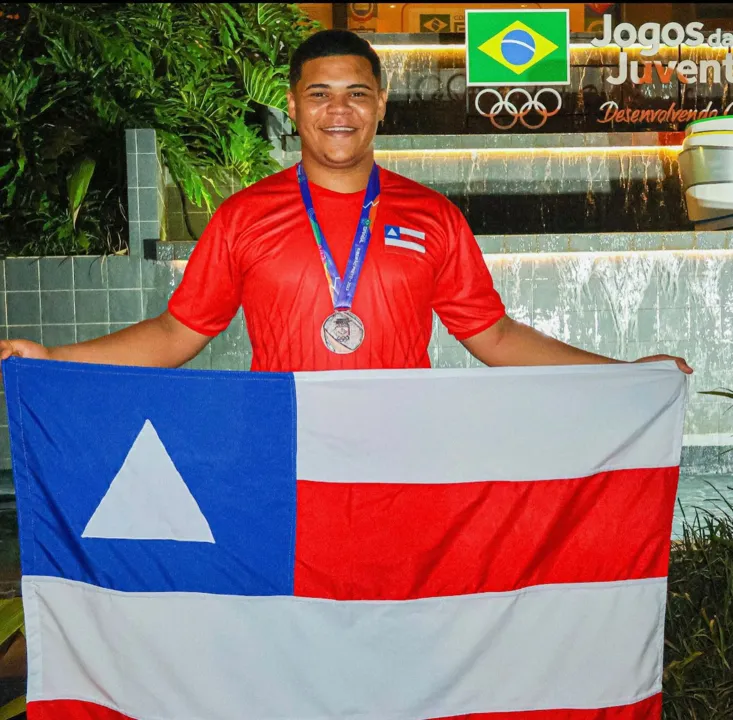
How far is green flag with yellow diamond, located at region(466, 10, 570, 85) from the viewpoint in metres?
10.7

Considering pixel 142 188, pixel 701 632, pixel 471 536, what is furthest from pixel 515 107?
pixel 471 536

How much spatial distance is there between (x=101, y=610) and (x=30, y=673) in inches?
9.6

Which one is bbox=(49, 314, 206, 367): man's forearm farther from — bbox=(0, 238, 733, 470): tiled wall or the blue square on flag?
bbox=(0, 238, 733, 470): tiled wall

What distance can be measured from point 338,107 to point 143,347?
897mm

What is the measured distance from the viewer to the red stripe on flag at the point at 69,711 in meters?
2.74

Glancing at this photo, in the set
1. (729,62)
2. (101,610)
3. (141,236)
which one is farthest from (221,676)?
(729,62)

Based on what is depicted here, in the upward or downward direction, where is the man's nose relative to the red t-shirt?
upward

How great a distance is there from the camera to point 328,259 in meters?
2.87

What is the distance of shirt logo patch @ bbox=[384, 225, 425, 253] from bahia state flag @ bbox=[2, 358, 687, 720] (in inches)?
14.8

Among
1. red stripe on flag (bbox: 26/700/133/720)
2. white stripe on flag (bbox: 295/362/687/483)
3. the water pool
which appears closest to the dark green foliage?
white stripe on flag (bbox: 295/362/687/483)

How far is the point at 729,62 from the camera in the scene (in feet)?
33.3

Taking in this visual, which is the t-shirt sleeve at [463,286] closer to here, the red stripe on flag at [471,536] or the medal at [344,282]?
the medal at [344,282]

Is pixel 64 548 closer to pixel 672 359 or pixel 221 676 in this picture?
pixel 221 676

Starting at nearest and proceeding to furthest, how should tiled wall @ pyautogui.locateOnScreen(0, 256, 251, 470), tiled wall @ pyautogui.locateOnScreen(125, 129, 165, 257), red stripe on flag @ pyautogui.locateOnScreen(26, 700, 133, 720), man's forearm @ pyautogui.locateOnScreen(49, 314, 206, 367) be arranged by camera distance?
red stripe on flag @ pyautogui.locateOnScreen(26, 700, 133, 720)
man's forearm @ pyautogui.locateOnScreen(49, 314, 206, 367)
tiled wall @ pyautogui.locateOnScreen(0, 256, 251, 470)
tiled wall @ pyautogui.locateOnScreen(125, 129, 165, 257)
